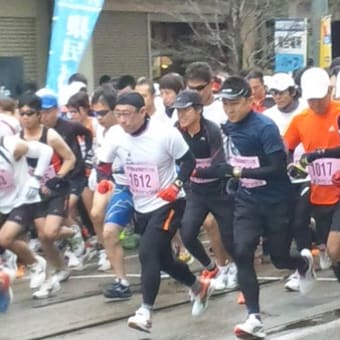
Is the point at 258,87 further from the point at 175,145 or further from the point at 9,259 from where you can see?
the point at 175,145

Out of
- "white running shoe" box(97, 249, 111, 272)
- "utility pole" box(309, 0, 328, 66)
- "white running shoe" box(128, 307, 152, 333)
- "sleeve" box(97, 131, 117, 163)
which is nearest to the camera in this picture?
"white running shoe" box(128, 307, 152, 333)

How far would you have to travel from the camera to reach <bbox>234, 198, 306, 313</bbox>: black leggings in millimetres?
8102

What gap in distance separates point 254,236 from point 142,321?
3.39 ft

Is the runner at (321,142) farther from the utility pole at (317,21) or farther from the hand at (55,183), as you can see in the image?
the utility pole at (317,21)

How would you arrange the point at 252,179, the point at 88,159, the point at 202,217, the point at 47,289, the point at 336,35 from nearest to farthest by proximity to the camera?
1. the point at 252,179
2. the point at 202,217
3. the point at 47,289
4. the point at 88,159
5. the point at 336,35

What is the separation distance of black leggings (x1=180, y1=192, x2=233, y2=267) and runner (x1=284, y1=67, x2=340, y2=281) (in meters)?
0.74

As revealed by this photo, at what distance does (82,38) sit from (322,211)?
6746 mm

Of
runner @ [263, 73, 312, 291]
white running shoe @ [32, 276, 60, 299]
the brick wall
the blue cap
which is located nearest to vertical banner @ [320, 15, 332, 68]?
runner @ [263, 73, 312, 291]

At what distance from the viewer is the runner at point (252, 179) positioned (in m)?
8.18

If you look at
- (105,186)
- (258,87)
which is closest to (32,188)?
(105,186)

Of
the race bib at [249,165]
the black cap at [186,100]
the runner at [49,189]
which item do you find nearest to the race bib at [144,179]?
the race bib at [249,165]

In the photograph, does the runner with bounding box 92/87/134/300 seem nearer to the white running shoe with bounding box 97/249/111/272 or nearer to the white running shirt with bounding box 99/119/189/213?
the white running shirt with bounding box 99/119/189/213

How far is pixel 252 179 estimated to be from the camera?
8336mm

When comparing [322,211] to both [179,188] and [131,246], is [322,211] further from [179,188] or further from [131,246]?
[131,246]
